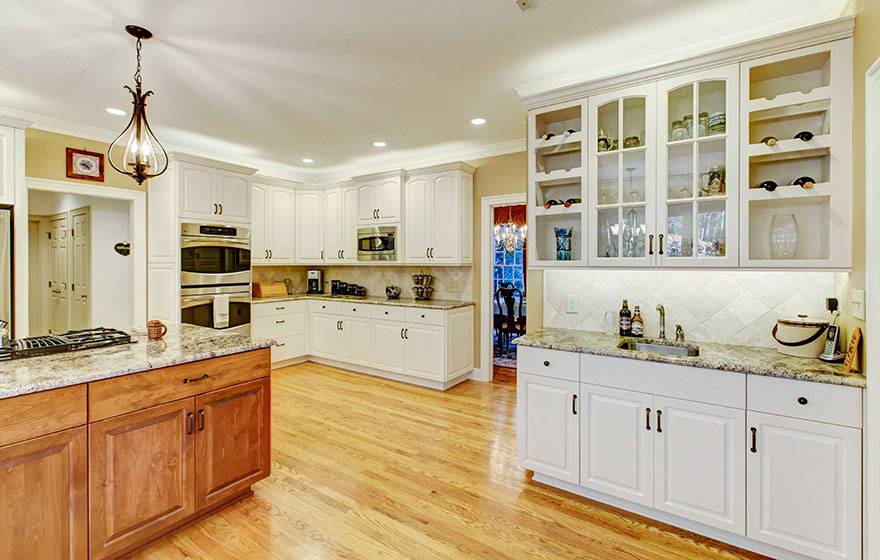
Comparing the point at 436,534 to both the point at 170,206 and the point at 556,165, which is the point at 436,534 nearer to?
the point at 556,165

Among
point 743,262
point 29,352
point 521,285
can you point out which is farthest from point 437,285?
point 29,352

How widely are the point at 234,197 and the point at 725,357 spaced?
4.82 m

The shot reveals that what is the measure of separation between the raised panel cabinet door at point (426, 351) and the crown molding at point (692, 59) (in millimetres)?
2517

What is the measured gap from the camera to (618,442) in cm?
220

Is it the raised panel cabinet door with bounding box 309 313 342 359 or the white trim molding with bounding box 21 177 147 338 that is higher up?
the white trim molding with bounding box 21 177 147 338

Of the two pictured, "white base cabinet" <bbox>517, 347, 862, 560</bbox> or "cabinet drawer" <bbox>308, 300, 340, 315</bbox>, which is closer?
"white base cabinet" <bbox>517, 347, 862, 560</bbox>

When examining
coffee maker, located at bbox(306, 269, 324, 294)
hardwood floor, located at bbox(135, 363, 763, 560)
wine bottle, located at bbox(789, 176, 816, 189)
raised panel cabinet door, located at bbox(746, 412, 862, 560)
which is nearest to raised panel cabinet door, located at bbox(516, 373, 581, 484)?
hardwood floor, located at bbox(135, 363, 763, 560)

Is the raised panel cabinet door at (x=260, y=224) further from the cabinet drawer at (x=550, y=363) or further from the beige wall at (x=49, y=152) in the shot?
the cabinet drawer at (x=550, y=363)

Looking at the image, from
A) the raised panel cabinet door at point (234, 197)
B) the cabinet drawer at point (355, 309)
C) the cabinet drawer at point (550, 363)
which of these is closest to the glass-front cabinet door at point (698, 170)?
the cabinet drawer at point (550, 363)

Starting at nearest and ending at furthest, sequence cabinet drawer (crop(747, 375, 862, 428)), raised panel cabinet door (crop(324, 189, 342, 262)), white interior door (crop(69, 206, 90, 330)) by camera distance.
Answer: cabinet drawer (crop(747, 375, 862, 428))
white interior door (crop(69, 206, 90, 330))
raised panel cabinet door (crop(324, 189, 342, 262))

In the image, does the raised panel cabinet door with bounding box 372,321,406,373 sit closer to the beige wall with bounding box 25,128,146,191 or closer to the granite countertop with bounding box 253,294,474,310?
the granite countertop with bounding box 253,294,474,310

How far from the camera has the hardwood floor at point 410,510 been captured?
1944mm

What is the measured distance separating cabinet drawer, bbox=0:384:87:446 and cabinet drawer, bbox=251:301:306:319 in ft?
11.1

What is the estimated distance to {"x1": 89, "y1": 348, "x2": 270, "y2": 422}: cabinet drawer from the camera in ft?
5.61
